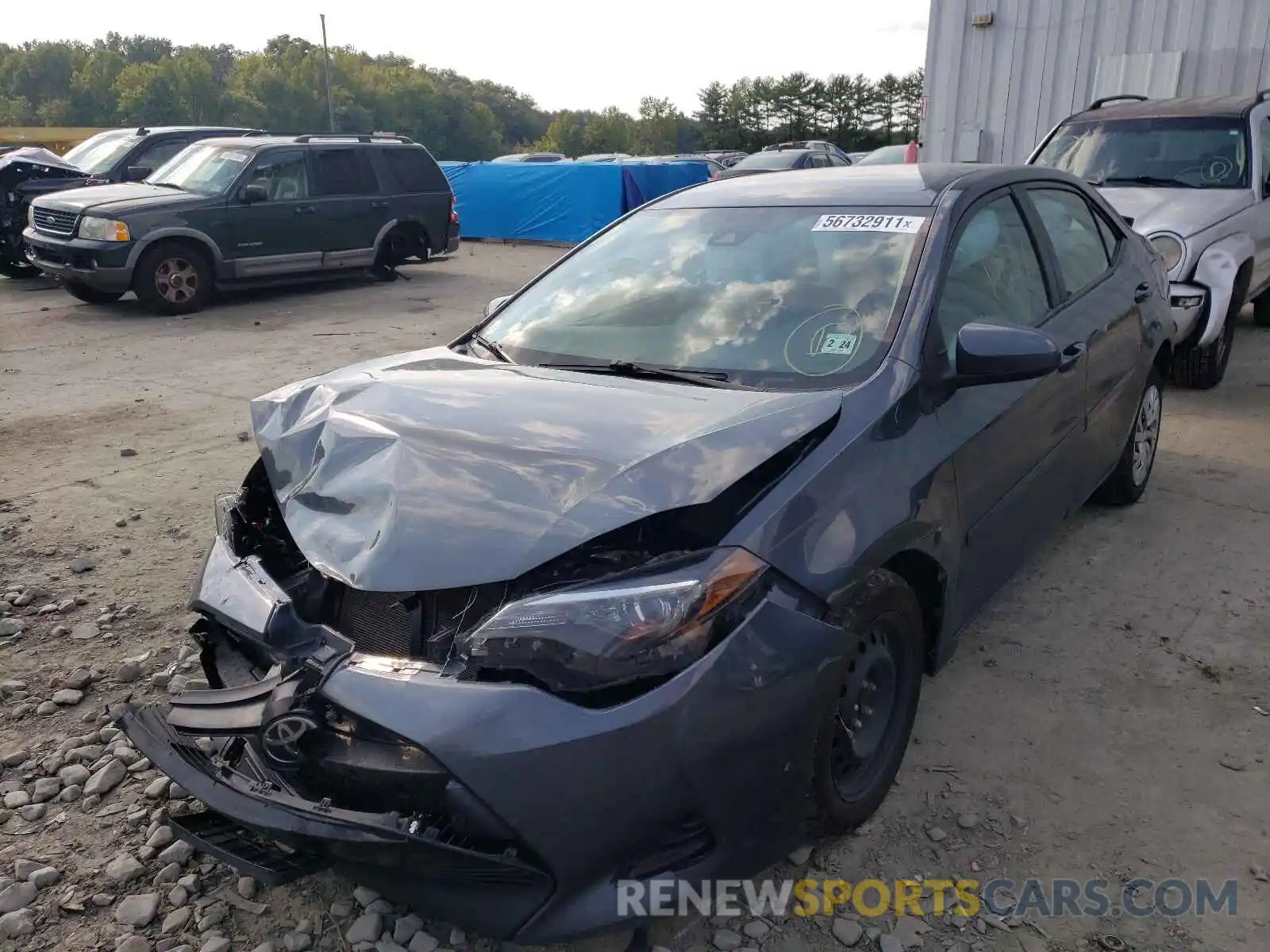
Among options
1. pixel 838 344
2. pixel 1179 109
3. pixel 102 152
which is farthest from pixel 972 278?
pixel 102 152

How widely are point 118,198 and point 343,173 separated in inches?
104

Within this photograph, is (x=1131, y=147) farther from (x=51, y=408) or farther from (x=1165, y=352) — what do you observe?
(x=51, y=408)

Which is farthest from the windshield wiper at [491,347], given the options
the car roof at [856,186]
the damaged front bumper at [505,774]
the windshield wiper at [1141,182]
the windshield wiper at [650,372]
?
the windshield wiper at [1141,182]

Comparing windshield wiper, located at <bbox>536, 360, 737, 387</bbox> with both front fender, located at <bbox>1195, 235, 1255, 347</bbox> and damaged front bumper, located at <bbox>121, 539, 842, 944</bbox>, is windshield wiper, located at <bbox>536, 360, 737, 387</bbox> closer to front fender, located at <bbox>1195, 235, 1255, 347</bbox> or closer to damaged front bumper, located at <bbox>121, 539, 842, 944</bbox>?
damaged front bumper, located at <bbox>121, 539, 842, 944</bbox>

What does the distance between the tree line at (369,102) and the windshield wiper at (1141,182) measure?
65.0m

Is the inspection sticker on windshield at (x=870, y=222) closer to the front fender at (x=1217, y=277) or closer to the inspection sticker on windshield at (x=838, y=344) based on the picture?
the inspection sticker on windshield at (x=838, y=344)

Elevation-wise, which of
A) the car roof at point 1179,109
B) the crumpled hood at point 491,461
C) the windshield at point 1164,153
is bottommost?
the crumpled hood at point 491,461

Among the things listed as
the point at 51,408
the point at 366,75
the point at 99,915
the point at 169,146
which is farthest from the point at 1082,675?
the point at 366,75

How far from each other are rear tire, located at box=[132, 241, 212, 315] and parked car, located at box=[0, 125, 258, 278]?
2.46 metres

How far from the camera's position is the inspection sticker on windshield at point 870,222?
126 inches

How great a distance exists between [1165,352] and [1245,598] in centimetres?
134

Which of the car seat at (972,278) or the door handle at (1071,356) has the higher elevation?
the car seat at (972,278)

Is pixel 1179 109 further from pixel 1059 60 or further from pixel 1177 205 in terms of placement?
pixel 1059 60

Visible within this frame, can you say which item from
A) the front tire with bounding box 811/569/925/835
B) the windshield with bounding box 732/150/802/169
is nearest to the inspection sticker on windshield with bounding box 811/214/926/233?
the front tire with bounding box 811/569/925/835
